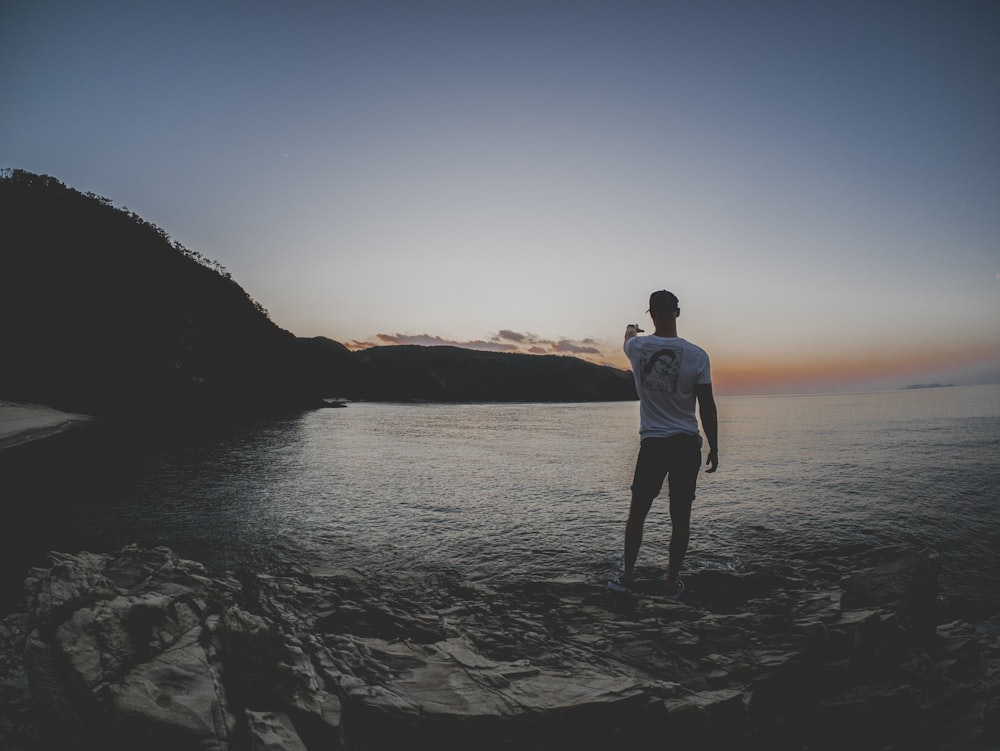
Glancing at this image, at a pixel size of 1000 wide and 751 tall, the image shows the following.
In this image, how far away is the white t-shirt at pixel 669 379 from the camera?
4.76 m

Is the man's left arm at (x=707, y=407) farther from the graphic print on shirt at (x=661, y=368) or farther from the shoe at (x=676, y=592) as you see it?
the shoe at (x=676, y=592)

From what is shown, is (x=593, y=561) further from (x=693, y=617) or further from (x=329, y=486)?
(x=329, y=486)

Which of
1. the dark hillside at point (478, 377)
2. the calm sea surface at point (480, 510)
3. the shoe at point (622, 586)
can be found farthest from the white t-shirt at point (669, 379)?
the dark hillside at point (478, 377)

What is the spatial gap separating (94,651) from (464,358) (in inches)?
6597

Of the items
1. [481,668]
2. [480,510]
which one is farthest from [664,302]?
[480,510]

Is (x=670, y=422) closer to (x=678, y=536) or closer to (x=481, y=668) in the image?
(x=678, y=536)

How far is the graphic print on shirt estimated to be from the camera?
189 inches

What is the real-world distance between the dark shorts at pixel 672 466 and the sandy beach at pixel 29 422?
2532 cm

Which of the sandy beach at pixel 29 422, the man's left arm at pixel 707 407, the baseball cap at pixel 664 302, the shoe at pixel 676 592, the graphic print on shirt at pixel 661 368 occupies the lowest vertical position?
the sandy beach at pixel 29 422

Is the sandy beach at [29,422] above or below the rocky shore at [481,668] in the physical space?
below

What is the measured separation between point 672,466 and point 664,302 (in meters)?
1.83

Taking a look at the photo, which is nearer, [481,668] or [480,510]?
[481,668]

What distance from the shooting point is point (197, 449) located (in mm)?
18578

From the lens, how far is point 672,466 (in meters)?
4.85
